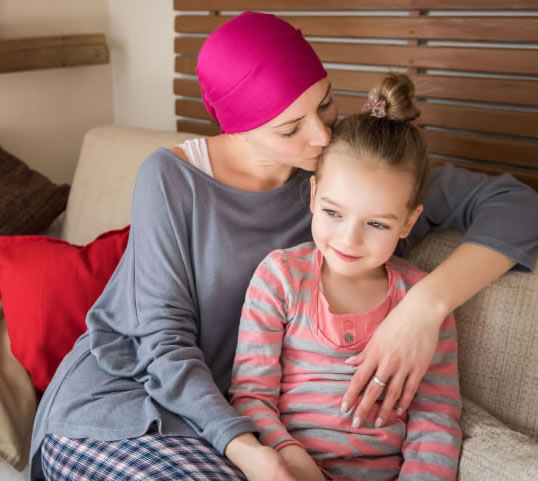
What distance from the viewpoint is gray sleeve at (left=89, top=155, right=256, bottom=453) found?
3.87 feet

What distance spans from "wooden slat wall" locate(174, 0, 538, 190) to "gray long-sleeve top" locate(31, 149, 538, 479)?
29 centimetres

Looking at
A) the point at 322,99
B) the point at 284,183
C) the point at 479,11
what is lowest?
the point at 284,183

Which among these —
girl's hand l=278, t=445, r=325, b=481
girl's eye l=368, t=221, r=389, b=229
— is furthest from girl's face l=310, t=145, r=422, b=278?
girl's hand l=278, t=445, r=325, b=481

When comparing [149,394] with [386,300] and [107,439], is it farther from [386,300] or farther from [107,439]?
[386,300]

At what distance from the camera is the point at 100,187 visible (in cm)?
205

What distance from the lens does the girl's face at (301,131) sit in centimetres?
130

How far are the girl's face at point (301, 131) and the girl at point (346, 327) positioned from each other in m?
0.04

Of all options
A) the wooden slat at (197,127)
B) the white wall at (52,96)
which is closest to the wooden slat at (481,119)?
the wooden slat at (197,127)

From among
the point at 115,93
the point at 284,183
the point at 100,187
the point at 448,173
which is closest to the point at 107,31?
the point at 115,93

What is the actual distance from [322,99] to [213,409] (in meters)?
0.64

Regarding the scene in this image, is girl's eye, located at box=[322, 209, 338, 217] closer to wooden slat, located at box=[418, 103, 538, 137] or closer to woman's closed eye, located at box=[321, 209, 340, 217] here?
woman's closed eye, located at box=[321, 209, 340, 217]

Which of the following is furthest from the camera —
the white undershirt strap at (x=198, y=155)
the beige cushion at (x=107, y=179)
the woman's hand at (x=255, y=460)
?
the beige cushion at (x=107, y=179)

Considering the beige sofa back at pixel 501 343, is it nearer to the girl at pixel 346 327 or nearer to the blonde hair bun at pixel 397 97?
the girl at pixel 346 327

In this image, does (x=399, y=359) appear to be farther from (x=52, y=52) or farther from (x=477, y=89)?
(x=52, y=52)
